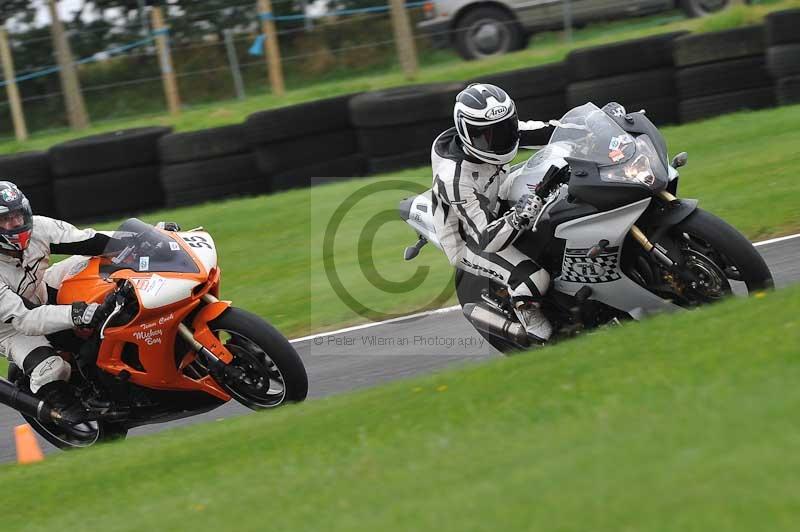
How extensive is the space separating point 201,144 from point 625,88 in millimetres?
5012

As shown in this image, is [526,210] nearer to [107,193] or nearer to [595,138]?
[595,138]

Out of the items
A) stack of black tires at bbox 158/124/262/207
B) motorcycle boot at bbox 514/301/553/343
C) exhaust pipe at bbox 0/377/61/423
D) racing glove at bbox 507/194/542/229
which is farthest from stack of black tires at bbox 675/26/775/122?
exhaust pipe at bbox 0/377/61/423

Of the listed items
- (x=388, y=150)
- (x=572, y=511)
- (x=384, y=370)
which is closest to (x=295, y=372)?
(x=384, y=370)

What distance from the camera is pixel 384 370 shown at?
7926 mm

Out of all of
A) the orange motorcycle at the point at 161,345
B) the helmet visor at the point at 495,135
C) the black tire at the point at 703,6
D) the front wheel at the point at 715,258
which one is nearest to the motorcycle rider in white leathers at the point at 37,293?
the orange motorcycle at the point at 161,345

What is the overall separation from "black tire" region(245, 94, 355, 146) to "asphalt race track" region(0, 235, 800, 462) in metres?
4.79

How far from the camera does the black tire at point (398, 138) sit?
13.3 m

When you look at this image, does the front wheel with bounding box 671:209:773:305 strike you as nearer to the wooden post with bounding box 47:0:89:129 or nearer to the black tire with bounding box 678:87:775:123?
the black tire with bounding box 678:87:775:123

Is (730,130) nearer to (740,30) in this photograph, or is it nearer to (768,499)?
(740,30)

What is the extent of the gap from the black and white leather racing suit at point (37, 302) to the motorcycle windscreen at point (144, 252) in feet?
0.54

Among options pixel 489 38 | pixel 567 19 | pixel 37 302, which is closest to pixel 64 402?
pixel 37 302

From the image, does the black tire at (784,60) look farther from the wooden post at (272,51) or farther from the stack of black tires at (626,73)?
the wooden post at (272,51)

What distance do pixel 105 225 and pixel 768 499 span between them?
11.2 meters

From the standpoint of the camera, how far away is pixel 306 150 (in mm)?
13656
